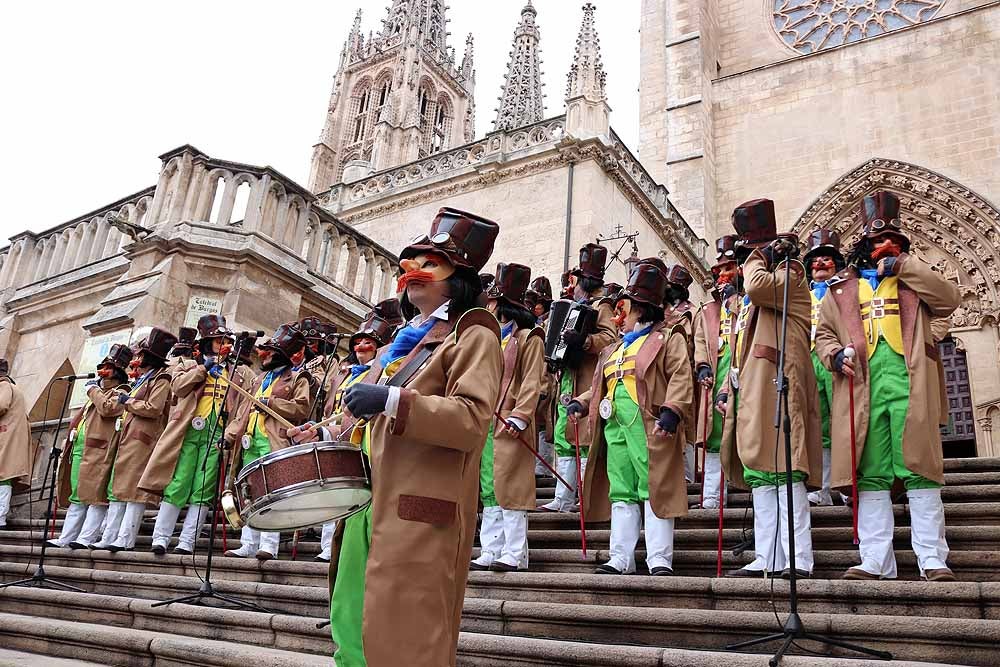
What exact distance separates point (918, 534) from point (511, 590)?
2466 millimetres

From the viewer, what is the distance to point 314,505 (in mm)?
2984

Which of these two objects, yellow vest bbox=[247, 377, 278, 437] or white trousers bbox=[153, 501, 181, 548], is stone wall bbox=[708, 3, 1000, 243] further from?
white trousers bbox=[153, 501, 181, 548]

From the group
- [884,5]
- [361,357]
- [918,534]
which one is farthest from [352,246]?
[884,5]

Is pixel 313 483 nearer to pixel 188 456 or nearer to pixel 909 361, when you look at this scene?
pixel 909 361

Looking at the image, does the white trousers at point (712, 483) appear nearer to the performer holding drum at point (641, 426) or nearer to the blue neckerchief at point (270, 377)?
the performer holding drum at point (641, 426)

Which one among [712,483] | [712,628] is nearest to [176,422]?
[712,483]

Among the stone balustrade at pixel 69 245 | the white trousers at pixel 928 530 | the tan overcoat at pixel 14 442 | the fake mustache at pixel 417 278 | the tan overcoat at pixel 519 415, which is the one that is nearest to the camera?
the fake mustache at pixel 417 278

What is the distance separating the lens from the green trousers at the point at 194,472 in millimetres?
7527

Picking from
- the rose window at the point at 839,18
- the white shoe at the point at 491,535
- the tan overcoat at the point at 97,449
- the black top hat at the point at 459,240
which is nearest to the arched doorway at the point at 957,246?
the rose window at the point at 839,18

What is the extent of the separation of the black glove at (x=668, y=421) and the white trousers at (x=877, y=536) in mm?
1234

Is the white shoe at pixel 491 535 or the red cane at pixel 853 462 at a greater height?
the red cane at pixel 853 462

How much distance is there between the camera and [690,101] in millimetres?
21203

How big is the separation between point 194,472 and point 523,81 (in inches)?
1636

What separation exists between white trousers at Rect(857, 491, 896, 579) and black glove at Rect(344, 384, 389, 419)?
129 inches
